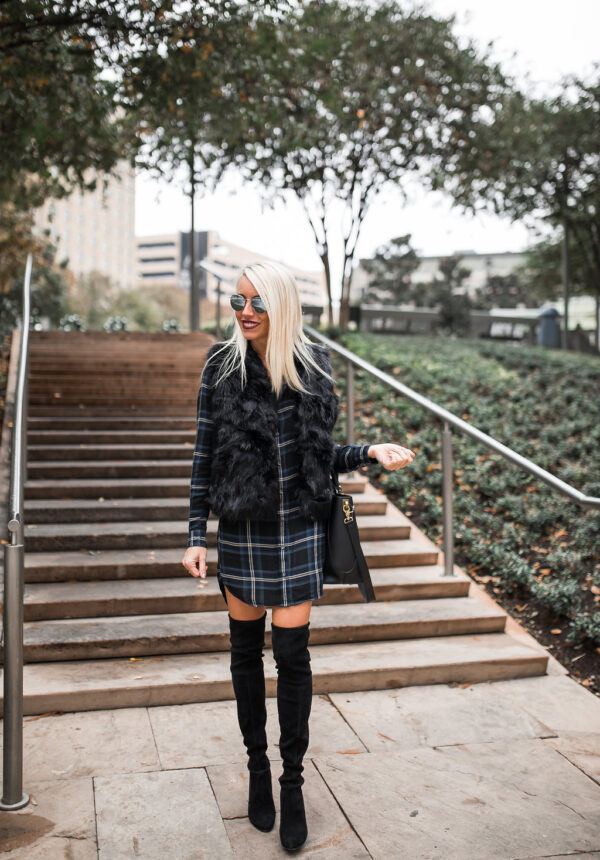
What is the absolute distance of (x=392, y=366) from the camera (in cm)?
1038

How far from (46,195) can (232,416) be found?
815 centimetres

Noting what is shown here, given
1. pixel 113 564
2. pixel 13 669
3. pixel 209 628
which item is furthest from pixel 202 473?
pixel 113 564

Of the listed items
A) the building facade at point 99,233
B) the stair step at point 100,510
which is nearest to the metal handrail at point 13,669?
the stair step at point 100,510

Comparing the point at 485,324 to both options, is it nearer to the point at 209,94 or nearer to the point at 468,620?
the point at 209,94

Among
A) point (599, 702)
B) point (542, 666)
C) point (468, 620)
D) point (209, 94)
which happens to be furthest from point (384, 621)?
point (209, 94)

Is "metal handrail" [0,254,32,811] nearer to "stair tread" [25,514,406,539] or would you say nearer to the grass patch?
"stair tread" [25,514,406,539]

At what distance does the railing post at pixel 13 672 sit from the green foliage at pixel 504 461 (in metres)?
3.12

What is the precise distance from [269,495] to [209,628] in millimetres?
1799

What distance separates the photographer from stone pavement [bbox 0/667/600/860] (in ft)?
8.14

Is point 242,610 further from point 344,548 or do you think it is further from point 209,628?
point 209,628

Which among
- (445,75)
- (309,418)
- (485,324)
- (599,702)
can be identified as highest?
(445,75)

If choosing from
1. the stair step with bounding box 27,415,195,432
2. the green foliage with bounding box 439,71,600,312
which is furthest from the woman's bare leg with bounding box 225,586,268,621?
the green foliage with bounding box 439,71,600,312

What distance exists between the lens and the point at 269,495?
7.92 ft

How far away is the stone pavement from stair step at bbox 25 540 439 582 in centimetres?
115
